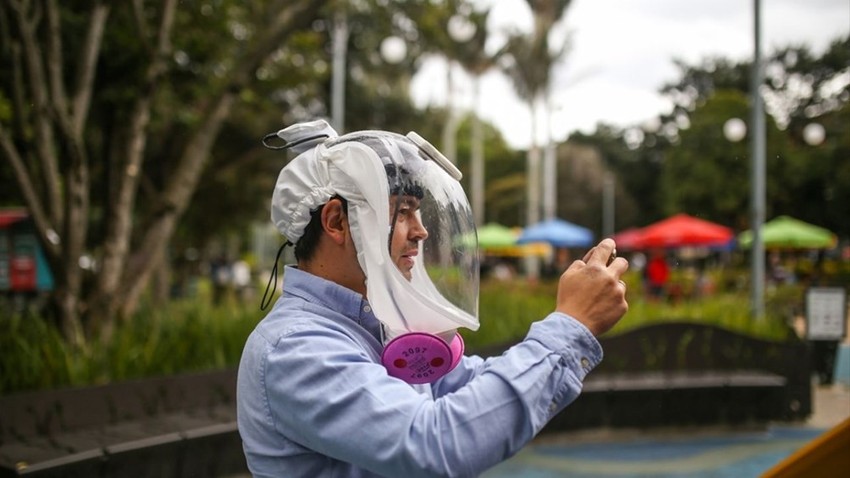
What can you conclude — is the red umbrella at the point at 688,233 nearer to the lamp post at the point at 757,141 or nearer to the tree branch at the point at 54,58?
the lamp post at the point at 757,141

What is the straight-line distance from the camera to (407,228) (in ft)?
4.97

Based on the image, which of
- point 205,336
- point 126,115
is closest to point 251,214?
point 126,115

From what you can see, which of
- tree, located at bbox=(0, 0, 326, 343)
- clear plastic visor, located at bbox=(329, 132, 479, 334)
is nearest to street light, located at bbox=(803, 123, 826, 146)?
clear plastic visor, located at bbox=(329, 132, 479, 334)

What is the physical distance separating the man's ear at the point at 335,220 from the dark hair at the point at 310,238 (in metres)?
0.02

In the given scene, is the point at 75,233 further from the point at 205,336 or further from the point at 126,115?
the point at 126,115

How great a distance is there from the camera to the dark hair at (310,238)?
1.57m

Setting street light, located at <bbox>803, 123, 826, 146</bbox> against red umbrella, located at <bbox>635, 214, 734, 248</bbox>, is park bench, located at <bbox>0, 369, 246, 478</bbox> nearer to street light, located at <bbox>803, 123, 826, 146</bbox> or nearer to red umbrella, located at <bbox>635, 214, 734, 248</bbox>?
red umbrella, located at <bbox>635, 214, 734, 248</bbox>

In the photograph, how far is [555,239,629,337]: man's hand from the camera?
137 centimetres

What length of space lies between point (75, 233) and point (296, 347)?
515cm

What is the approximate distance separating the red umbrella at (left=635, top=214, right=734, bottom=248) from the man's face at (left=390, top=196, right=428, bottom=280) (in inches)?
85.9

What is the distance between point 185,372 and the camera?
6023 mm

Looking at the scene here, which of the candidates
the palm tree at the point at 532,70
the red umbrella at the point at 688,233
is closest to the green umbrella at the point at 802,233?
the red umbrella at the point at 688,233

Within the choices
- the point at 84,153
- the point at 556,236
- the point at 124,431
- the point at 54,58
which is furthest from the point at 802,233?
the point at 556,236

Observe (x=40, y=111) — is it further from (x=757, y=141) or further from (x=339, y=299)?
(x=339, y=299)
